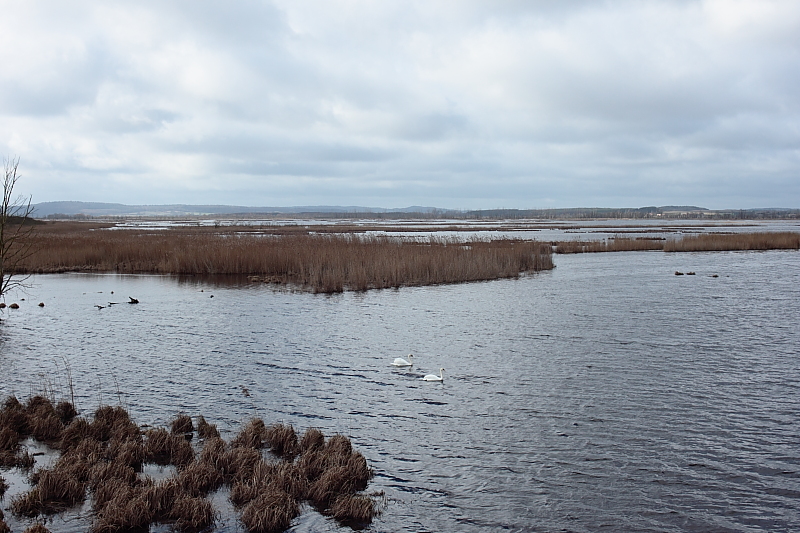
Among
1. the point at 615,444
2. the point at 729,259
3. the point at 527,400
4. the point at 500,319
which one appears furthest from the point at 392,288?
the point at 729,259

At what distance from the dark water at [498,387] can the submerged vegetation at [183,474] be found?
347 millimetres

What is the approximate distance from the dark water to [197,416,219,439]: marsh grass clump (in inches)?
20.6

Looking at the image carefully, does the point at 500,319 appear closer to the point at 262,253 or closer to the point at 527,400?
the point at 527,400

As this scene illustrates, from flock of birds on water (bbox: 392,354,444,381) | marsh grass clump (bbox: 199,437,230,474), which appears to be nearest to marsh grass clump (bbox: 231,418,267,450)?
marsh grass clump (bbox: 199,437,230,474)

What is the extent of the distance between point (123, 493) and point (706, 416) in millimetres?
9321

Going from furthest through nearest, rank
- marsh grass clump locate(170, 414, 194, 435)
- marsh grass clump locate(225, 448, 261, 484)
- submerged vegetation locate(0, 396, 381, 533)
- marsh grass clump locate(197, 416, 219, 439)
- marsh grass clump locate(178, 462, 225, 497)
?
marsh grass clump locate(170, 414, 194, 435) < marsh grass clump locate(197, 416, 219, 439) < marsh grass clump locate(225, 448, 261, 484) < marsh grass clump locate(178, 462, 225, 497) < submerged vegetation locate(0, 396, 381, 533)

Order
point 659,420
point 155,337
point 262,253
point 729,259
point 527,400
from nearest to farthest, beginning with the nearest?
1. point 659,420
2. point 527,400
3. point 155,337
4. point 262,253
5. point 729,259

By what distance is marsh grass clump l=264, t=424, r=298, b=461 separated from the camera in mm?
8789

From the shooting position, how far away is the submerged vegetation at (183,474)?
689cm

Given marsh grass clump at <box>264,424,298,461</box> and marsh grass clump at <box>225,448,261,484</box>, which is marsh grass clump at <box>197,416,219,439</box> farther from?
marsh grass clump at <box>225,448,261,484</box>

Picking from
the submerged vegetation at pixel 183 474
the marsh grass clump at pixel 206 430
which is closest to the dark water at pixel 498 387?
the submerged vegetation at pixel 183 474

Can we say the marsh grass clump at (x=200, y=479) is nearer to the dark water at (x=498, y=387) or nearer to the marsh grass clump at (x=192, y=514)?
the marsh grass clump at (x=192, y=514)

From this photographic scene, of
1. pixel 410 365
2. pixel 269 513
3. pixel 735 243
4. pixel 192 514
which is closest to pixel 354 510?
pixel 269 513

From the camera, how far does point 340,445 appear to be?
856 centimetres
